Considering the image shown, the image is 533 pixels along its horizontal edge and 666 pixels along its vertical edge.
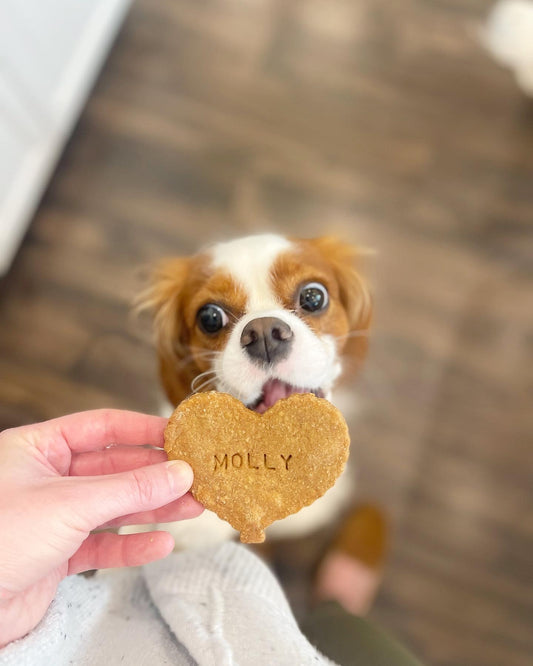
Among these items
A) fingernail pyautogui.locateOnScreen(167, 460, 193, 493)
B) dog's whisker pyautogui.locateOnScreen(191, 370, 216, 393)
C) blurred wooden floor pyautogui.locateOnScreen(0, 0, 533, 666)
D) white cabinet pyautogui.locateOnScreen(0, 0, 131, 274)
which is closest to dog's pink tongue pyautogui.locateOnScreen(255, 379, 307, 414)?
dog's whisker pyautogui.locateOnScreen(191, 370, 216, 393)

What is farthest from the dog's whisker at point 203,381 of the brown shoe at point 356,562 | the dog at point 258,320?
the brown shoe at point 356,562

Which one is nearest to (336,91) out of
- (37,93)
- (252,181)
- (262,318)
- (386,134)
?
(386,134)

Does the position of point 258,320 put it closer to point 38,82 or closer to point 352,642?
point 352,642

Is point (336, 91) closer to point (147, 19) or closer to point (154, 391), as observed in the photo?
point (147, 19)

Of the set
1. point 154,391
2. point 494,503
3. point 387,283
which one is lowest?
point 154,391

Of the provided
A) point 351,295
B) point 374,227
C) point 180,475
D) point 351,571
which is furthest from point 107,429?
point 374,227

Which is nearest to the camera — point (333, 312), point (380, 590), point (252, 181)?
point (333, 312)
